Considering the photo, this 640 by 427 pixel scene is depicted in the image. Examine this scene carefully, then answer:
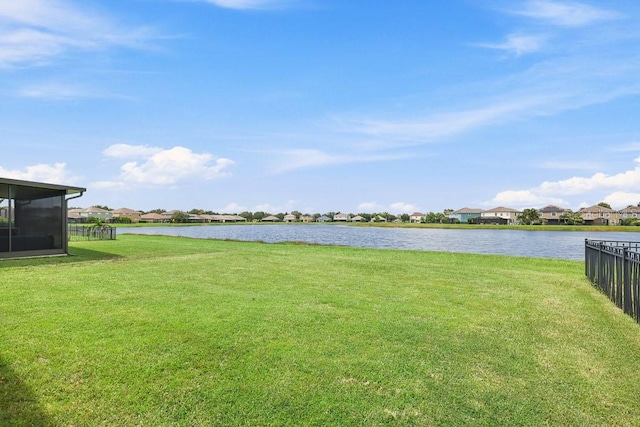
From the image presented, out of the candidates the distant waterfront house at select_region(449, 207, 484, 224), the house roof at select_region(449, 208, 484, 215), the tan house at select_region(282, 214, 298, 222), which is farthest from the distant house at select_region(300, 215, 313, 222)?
the house roof at select_region(449, 208, 484, 215)

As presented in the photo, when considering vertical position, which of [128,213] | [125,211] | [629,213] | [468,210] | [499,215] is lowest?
[499,215]

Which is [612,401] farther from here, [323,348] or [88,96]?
[88,96]

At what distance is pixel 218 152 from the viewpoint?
3584cm

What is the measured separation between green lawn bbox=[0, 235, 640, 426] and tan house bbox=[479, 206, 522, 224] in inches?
3673

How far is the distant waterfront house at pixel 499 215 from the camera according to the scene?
303 feet

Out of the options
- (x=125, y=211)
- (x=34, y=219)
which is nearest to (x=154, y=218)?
(x=125, y=211)

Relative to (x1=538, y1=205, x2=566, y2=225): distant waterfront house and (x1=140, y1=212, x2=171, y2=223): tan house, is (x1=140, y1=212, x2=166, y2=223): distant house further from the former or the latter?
(x1=538, y1=205, x2=566, y2=225): distant waterfront house

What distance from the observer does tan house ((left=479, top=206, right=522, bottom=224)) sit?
92.3 m

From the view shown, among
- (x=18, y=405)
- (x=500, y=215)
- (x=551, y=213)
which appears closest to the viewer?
(x=18, y=405)

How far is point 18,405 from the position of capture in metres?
2.74

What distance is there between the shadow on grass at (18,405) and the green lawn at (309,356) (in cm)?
1

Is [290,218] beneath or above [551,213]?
beneath

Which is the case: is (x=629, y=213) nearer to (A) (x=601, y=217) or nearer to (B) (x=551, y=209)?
(A) (x=601, y=217)

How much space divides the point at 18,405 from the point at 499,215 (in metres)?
113
